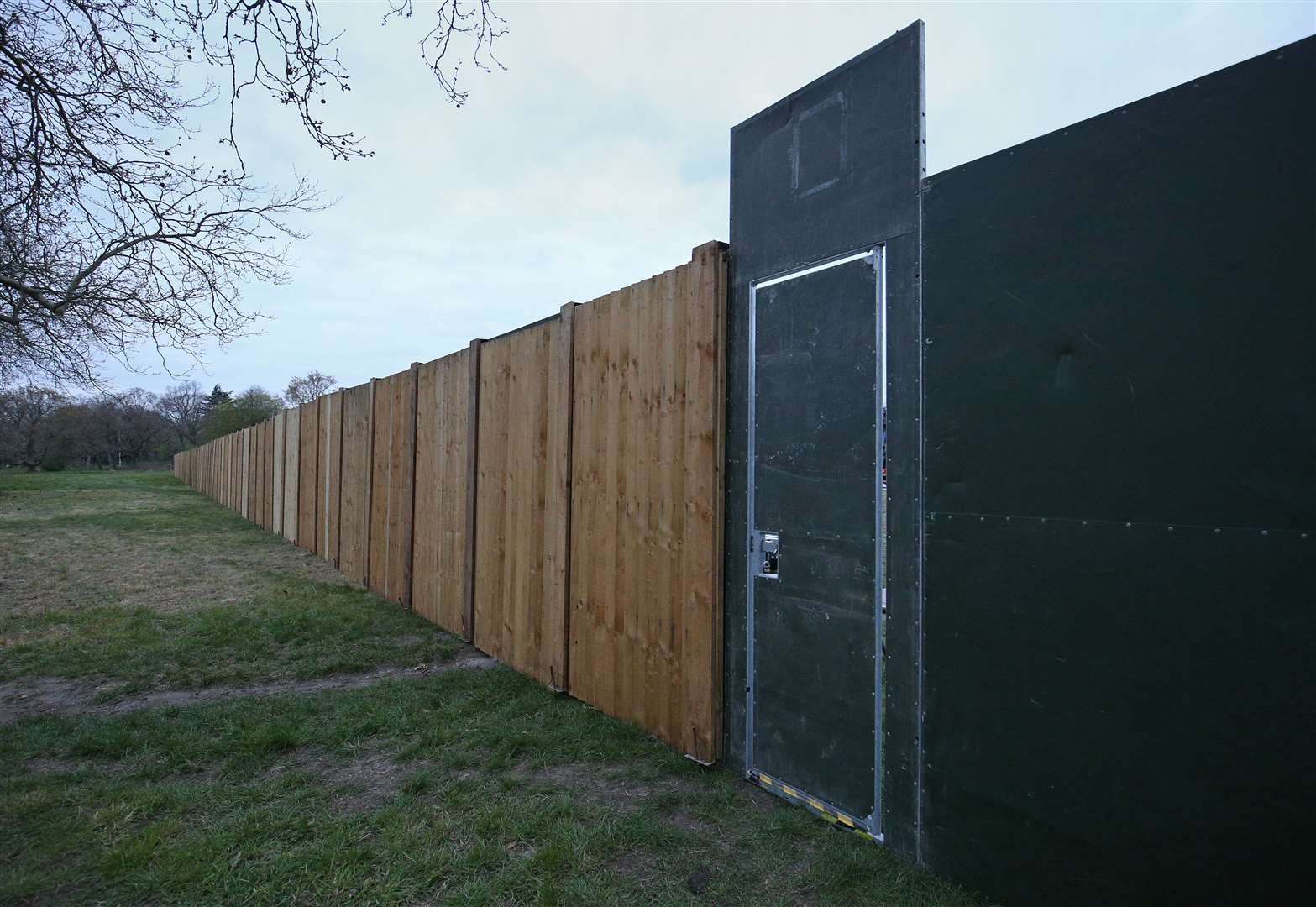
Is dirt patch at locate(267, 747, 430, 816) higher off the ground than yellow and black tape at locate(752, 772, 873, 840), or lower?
lower

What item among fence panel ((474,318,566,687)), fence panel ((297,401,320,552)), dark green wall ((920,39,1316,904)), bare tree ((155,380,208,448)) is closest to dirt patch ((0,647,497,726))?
fence panel ((474,318,566,687))

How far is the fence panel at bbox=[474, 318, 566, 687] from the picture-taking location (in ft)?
16.1

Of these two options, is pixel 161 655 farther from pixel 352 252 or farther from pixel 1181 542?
pixel 1181 542

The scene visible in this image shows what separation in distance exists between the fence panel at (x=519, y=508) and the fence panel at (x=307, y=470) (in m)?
7.16

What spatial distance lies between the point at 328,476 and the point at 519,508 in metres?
6.94

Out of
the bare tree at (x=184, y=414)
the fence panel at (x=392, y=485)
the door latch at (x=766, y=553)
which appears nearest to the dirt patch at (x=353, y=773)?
the door latch at (x=766, y=553)

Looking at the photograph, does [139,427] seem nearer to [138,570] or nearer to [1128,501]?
[138,570]

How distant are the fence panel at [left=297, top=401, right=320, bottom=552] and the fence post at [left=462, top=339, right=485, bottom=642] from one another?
22.3ft

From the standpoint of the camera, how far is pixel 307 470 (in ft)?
41.0

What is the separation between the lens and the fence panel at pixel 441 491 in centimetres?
636

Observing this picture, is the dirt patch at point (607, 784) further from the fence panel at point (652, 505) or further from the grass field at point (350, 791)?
the fence panel at point (652, 505)

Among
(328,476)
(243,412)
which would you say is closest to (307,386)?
(243,412)

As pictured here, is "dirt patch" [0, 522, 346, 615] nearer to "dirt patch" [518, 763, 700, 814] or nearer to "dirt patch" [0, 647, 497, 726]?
"dirt patch" [0, 647, 497, 726]

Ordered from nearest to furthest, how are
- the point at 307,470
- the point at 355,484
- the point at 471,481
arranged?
the point at 471,481, the point at 355,484, the point at 307,470
